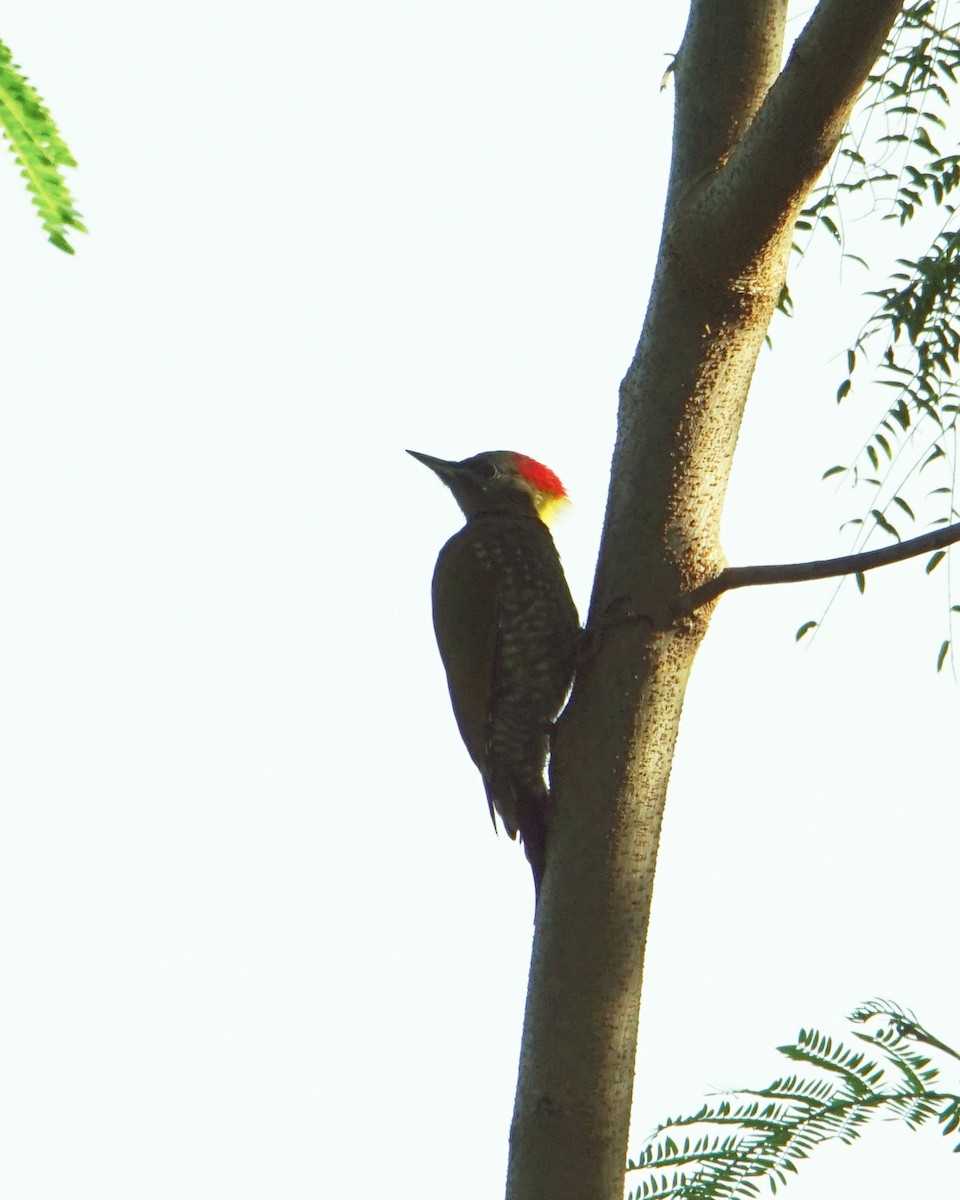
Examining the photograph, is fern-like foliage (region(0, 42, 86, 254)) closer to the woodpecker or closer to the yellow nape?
the woodpecker

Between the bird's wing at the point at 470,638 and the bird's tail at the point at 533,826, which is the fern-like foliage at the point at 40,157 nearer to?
the bird's tail at the point at 533,826

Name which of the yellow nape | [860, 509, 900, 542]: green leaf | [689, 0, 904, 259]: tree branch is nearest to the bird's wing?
the yellow nape

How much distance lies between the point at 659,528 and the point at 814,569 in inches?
9.3

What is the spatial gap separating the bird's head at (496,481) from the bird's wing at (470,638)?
1.41 ft

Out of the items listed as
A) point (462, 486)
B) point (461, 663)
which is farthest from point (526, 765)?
point (462, 486)

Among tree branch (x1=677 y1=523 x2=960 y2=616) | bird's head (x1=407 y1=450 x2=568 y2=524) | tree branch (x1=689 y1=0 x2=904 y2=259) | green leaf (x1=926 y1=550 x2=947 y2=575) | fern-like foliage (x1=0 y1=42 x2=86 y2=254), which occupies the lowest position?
fern-like foliage (x1=0 y1=42 x2=86 y2=254)

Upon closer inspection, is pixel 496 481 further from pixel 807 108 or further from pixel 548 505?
pixel 807 108

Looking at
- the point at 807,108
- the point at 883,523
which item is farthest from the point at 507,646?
the point at 807,108

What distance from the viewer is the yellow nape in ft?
14.0

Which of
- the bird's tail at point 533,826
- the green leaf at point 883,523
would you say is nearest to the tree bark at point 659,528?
the bird's tail at point 533,826

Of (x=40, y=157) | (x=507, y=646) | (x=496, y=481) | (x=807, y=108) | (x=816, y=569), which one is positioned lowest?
(x=40, y=157)

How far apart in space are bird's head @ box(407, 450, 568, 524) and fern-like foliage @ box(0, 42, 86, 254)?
10.9 feet

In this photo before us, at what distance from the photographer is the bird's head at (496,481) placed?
4.16 metres

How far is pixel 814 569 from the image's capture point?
209 centimetres
